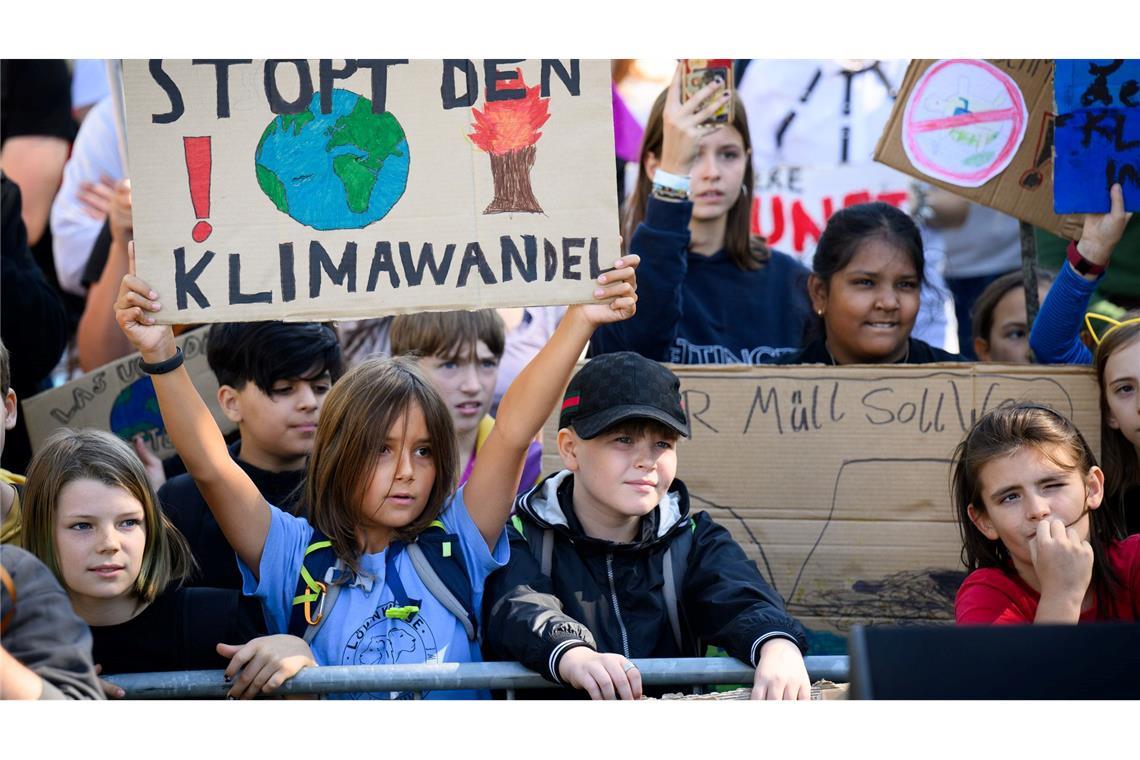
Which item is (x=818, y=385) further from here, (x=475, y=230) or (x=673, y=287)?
(x=475, y=230)

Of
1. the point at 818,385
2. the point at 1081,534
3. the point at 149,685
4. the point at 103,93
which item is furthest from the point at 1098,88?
the point at 103,93

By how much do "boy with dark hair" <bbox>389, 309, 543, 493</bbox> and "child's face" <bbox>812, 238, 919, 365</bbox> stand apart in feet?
3.43

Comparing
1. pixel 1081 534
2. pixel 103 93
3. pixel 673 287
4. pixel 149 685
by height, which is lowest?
pixel 149 685

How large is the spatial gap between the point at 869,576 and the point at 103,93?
4.13 meters

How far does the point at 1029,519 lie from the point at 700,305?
1.79 metres

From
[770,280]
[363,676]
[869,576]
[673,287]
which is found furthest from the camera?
[770,280]

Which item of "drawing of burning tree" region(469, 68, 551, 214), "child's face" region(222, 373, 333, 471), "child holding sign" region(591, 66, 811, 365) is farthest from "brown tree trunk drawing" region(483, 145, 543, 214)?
"child holding sign" region(591, 66, 811, 365)

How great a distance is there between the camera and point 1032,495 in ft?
10.1

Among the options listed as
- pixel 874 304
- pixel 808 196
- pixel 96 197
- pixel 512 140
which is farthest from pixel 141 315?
pixel 808 196

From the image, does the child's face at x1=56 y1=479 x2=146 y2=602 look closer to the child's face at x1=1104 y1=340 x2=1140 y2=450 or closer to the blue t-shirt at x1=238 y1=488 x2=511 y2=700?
the blue t-shirt at x1=238 y1=488 x2=511 y2=700

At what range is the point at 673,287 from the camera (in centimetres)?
415

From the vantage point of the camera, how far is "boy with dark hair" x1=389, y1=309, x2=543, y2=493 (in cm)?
425

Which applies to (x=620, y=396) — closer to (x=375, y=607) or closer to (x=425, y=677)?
(x=375, y=607)

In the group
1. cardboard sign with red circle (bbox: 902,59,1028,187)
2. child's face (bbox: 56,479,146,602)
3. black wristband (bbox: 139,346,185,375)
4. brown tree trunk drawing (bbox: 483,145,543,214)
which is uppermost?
cardboard sign with red circle (bbox: 902,59,1028,187)
